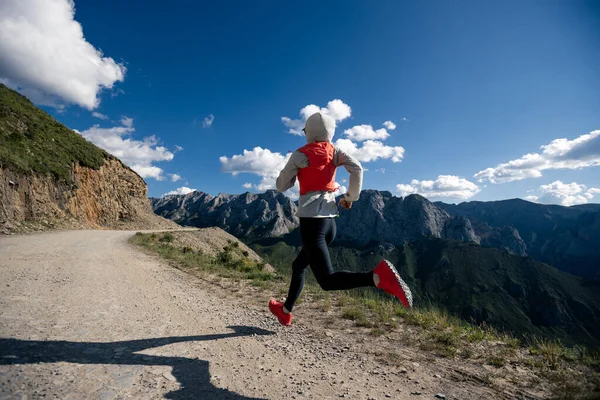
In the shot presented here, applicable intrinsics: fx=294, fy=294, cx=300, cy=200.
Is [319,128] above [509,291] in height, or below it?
above

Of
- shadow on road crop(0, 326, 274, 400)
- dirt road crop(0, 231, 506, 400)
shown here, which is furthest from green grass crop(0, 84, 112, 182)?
shadow on road crop(0, 326, 274, 400)

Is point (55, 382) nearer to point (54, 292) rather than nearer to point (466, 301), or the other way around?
point (54, 292)

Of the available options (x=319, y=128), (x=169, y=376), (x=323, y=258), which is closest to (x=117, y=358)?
(x=169, y=376)

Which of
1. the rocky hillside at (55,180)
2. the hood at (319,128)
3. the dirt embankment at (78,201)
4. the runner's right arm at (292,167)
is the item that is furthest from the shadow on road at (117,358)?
the rocky hillside at (55,180)

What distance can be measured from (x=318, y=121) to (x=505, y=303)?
621ft

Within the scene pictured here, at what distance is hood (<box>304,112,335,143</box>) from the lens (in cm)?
402

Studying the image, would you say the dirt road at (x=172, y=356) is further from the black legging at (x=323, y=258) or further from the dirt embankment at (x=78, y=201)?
the dirt embankment at (x=78, y=201)

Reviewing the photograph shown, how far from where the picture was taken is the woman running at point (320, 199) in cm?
348

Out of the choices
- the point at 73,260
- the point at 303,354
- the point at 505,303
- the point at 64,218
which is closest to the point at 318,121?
the point at 303,354

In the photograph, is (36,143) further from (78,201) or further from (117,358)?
(117,358)

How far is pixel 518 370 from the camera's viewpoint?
329cm

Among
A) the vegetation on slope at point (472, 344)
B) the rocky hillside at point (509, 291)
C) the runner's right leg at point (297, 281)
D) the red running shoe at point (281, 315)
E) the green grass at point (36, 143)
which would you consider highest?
the green grass at point (36, 143)

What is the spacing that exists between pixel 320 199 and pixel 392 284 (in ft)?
4.35

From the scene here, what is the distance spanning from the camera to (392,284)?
3242mm
